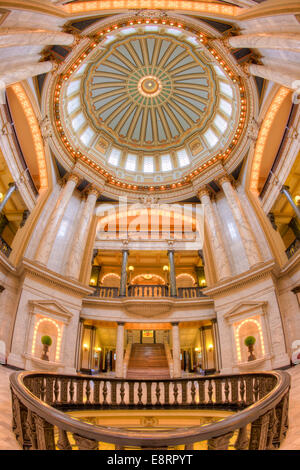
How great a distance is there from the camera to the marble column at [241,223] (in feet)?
52.6

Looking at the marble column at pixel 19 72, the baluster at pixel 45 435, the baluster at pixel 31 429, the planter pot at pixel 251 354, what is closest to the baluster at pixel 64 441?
the baluster at pixel 45 435

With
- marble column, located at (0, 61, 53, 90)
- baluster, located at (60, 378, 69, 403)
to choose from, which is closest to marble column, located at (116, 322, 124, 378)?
baluster, located at (60, 378, 69, 403)

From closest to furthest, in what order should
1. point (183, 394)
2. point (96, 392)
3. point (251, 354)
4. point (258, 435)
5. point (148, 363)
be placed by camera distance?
point (258, 435), point (96, 392), point (183, 394), point (251, 354), point (148, 363)

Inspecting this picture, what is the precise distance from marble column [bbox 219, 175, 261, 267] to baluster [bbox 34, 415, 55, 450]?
13.9m

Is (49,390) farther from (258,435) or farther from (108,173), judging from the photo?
(108,173)

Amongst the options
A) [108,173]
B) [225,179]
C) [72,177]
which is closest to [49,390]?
[72,177]

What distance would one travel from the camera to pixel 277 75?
1198 centimetres

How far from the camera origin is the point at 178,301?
18.2m

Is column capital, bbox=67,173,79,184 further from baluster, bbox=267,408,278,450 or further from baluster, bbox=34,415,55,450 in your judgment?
baluster, bbox=267,408,278,450

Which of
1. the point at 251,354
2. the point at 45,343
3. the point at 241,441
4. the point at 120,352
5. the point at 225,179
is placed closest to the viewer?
the point at 241,441

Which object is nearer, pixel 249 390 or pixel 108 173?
pixel 249 390

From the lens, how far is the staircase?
1569 centimetres

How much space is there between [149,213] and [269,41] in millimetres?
14779
